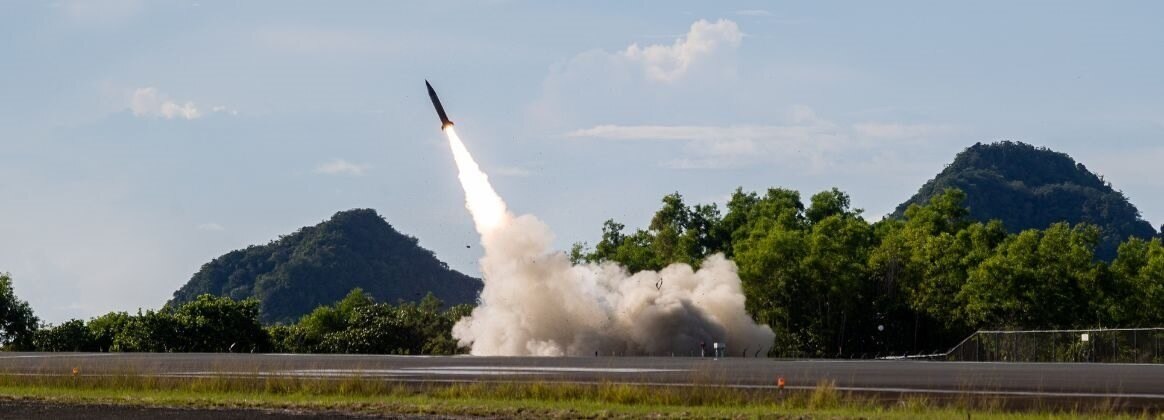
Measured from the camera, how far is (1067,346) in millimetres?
82500

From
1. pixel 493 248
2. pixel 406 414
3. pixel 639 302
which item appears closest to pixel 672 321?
pixel 639 302

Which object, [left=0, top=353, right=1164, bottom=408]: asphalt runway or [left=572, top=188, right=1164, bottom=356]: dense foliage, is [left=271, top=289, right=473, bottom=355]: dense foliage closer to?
[left=572, top=188, right=1164, bottom=356]: dense foliage

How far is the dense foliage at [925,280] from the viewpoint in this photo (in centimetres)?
10556

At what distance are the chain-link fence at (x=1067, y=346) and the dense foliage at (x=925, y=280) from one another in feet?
62.7

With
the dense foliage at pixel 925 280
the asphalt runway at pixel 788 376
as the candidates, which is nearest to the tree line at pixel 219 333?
the dense foliage at pixel 925 280

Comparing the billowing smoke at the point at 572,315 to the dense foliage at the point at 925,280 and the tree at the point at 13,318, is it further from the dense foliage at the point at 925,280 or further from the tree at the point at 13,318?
the tree at the point at 13,318

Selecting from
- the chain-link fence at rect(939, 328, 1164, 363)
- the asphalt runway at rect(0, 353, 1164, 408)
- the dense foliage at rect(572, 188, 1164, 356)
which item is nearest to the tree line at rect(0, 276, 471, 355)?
the dense foliage at rect(572, 188, 1164, 356)

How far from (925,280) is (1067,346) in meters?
32.9

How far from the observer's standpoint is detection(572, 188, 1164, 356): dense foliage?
106 meters

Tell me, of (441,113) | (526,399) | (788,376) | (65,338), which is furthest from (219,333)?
(526,399)

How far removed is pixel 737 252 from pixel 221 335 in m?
40.8

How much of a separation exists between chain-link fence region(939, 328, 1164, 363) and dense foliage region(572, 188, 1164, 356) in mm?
19122

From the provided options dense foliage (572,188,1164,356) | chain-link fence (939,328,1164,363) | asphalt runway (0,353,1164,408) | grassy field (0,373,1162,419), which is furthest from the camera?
dense foliage (572,188,1164,356)

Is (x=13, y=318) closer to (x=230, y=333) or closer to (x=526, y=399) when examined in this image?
(x=230, y=333)
